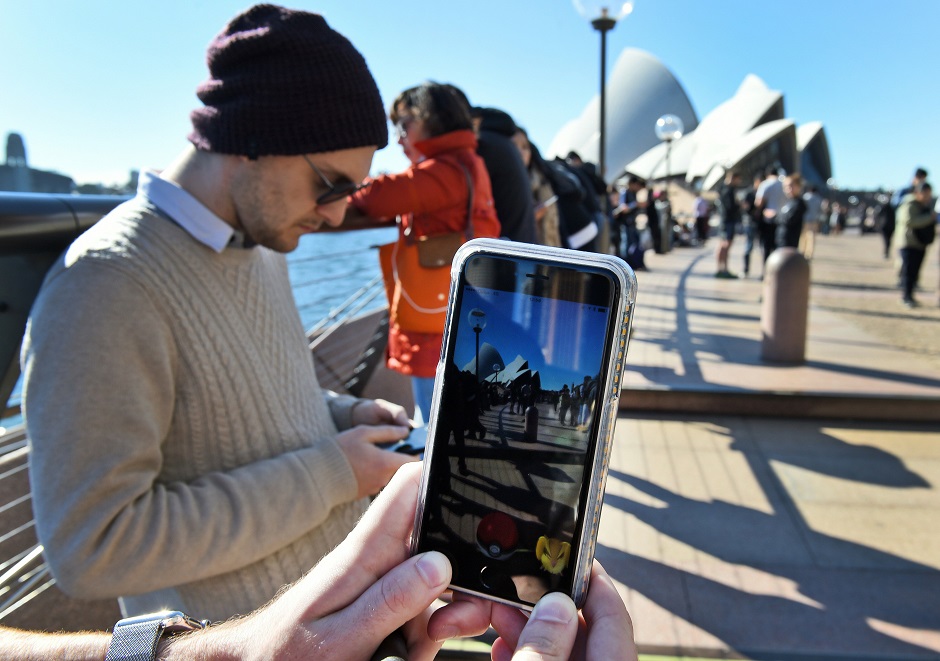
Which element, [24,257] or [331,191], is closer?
[24,257]

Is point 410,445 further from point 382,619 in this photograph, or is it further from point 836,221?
point 836,221

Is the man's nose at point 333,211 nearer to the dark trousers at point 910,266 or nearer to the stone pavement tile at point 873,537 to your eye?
the stone pavement tile at point 873,537

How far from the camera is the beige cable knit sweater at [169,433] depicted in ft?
3.79

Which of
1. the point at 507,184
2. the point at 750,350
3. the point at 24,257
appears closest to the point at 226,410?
the point at 24,257

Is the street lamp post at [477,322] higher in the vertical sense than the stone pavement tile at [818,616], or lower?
higher

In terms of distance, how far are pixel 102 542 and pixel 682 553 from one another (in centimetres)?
251

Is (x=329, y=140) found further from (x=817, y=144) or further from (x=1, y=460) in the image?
(x=817, y=144)

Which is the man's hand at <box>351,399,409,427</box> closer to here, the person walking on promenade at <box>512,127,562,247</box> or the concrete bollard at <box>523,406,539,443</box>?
the concrete bollard at <box>523,406,539,443</box>

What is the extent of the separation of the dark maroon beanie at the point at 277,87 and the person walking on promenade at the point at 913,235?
32.9 feet

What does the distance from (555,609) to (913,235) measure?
34.7 ft

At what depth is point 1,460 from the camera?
6.88 feet

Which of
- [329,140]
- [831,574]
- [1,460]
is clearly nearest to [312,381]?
[329,140]

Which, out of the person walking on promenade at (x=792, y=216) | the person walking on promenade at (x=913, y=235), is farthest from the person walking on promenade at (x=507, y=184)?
the person walking on promenade at (x=792, y=216)

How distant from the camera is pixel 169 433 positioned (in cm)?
137
